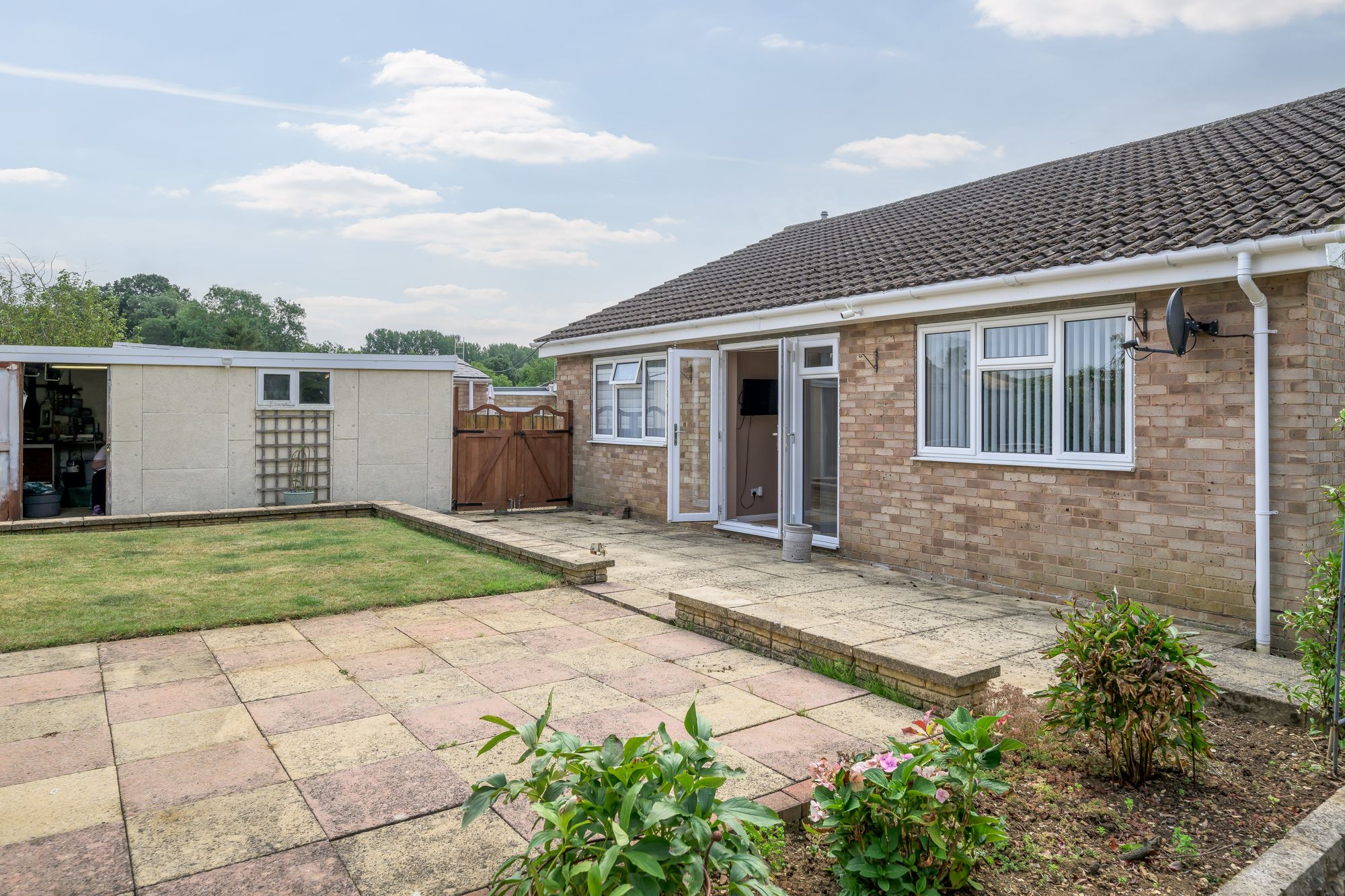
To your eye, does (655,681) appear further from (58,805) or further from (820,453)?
(820,453)

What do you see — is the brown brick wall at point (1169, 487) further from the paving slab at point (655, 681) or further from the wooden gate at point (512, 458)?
the wooden gate at point (512, 458)

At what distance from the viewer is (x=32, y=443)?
14758mm

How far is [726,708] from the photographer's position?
4.16m

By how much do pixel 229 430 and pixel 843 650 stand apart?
11.5m

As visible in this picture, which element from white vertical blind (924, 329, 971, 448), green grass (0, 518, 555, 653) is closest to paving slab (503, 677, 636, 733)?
green grass (0, 518, 555, 653)

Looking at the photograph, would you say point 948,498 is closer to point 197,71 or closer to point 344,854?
point 344,854

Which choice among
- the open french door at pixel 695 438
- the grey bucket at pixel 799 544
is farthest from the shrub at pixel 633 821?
the open french door at pixel 695 438

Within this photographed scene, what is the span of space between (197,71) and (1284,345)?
1541 cm

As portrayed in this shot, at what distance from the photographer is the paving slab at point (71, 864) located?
96.3 inches

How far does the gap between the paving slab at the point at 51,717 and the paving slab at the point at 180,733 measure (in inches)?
8.1

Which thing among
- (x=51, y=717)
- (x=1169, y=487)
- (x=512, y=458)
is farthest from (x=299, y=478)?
(x=1169, y=487)

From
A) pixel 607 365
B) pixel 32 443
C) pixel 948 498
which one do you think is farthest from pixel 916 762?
pixel 32 443

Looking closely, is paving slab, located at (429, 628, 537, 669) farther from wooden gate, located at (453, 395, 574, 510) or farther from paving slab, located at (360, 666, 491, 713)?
wooden gate, located at (453, 395, 574, 510)

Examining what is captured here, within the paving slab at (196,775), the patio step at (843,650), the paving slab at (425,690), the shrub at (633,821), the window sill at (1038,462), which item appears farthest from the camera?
the window sill at (1038,462)
